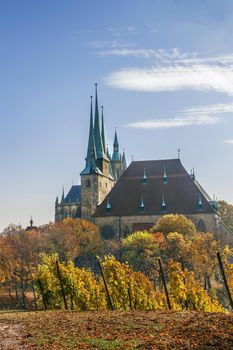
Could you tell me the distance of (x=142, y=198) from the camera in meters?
82.0

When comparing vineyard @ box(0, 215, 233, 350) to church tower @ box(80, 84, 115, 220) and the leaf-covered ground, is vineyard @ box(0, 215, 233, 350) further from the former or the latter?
church tower @ box(80, 84, 115, 220)

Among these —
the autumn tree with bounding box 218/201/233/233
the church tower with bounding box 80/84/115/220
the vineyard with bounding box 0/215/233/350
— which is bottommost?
the vineyard with bounding box 0/215/233/350

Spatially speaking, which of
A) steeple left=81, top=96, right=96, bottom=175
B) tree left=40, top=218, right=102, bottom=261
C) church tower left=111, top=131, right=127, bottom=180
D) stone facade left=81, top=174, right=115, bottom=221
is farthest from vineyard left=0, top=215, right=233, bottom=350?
church tower left=111, top=131, right=127, bottom=180

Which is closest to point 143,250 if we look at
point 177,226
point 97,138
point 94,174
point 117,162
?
point 177,226

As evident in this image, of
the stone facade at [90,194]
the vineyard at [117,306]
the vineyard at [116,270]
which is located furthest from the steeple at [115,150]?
the vineyard at [117,306]

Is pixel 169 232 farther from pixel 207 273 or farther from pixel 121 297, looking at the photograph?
pixel 121 297

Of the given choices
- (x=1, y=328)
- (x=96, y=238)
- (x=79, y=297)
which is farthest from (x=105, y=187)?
(x=1, y=328)

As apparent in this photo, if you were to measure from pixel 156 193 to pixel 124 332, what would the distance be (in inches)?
2682

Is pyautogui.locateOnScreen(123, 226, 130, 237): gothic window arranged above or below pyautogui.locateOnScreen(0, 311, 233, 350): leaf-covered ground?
above

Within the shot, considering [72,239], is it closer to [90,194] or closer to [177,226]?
[177,226]

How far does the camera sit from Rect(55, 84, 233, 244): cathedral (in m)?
78.4

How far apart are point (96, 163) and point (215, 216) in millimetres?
21299

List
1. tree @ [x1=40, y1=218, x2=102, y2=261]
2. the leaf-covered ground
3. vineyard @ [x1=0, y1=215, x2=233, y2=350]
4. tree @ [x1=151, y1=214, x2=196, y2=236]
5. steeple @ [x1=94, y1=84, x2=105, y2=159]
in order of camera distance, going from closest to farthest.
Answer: the leaf-covered ground, vineyard @ [x1=0, y1=215, x2=233, y2=350], tree @ [x1=40, y1=218, x2=102, y2=261], tree @ [x1=151, y1=214, x2=196, y2=236], steeple @ [x1=94, y1=84, x2=105, y2=159]

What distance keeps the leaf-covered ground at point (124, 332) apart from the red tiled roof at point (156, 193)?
62.8m
